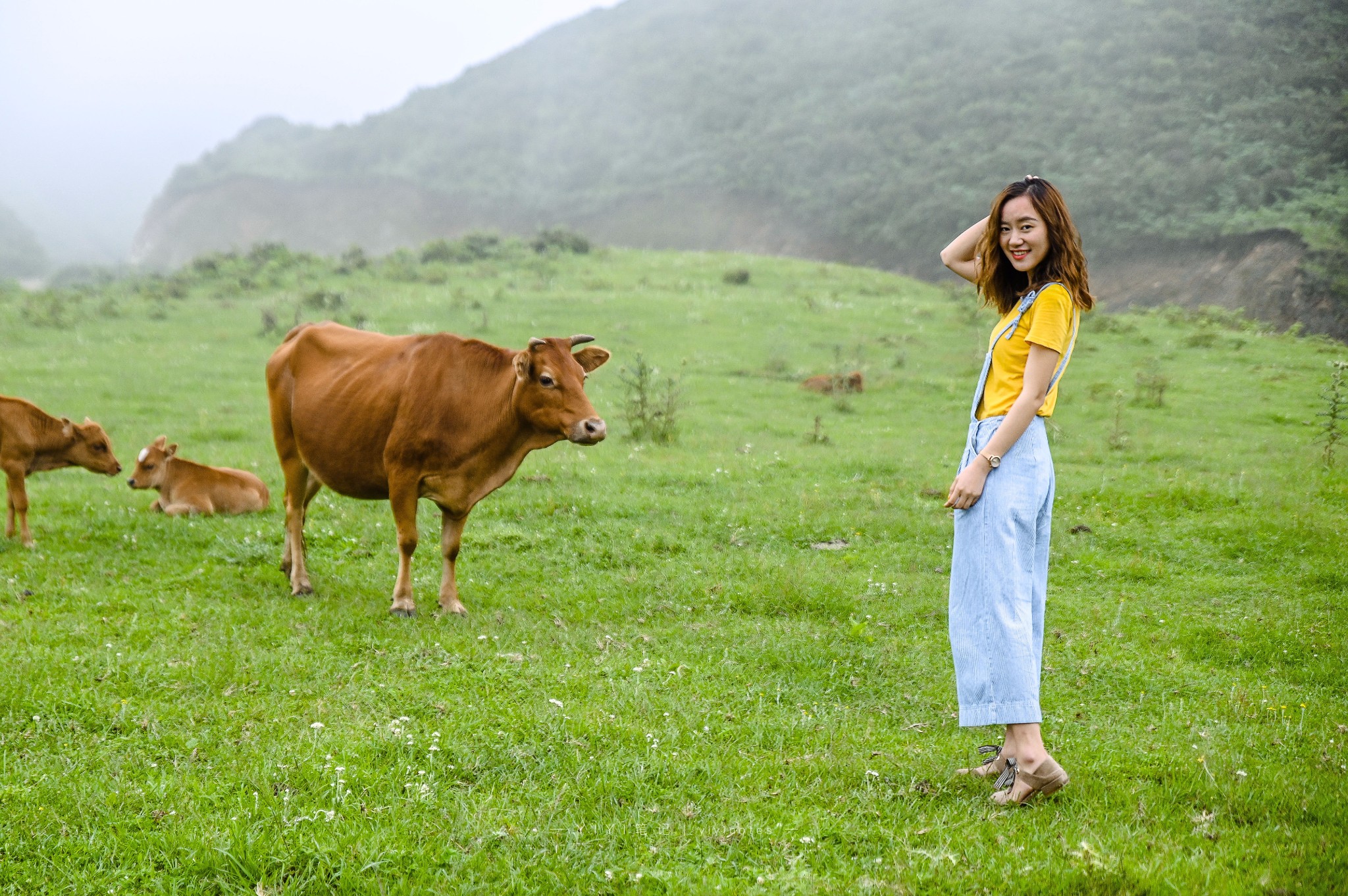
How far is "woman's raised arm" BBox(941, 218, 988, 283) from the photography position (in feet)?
15.7

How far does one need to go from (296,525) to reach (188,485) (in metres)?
3.07

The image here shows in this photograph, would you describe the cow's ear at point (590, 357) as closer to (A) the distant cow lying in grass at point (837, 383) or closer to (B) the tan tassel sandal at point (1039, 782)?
(B) the tan tassel sandal at point (1039, 782)

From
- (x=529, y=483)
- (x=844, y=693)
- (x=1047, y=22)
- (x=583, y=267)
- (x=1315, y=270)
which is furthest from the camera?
(x=1047, y=22)

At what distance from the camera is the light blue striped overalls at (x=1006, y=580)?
4086 mm

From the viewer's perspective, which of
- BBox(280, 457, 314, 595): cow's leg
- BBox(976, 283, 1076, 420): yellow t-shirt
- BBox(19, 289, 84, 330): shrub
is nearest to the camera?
BBox(976, 283, 1076, 420): yellow t-shirt

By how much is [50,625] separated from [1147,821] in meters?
6.70

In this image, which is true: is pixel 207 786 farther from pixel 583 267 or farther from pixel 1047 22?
pixel 1047 22

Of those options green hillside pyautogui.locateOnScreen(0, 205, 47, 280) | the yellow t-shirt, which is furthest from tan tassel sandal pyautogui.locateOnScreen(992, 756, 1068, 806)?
green hillside pyautogui.locateOnScreen(0, 205, 47, 280)

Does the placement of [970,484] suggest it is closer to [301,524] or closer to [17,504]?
[301,524]

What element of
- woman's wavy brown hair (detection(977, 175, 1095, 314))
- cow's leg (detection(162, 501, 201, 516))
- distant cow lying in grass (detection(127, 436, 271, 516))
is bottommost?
cow's leg (detection(162, 501, 201, 516))

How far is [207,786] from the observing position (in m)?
4.23

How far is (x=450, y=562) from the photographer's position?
7.33 meters

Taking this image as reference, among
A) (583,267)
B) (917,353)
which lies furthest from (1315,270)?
(583,267)

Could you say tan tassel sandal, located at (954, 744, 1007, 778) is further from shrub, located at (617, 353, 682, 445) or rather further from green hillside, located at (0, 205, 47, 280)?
green hillside, located at (0, 205, 47, 280)
